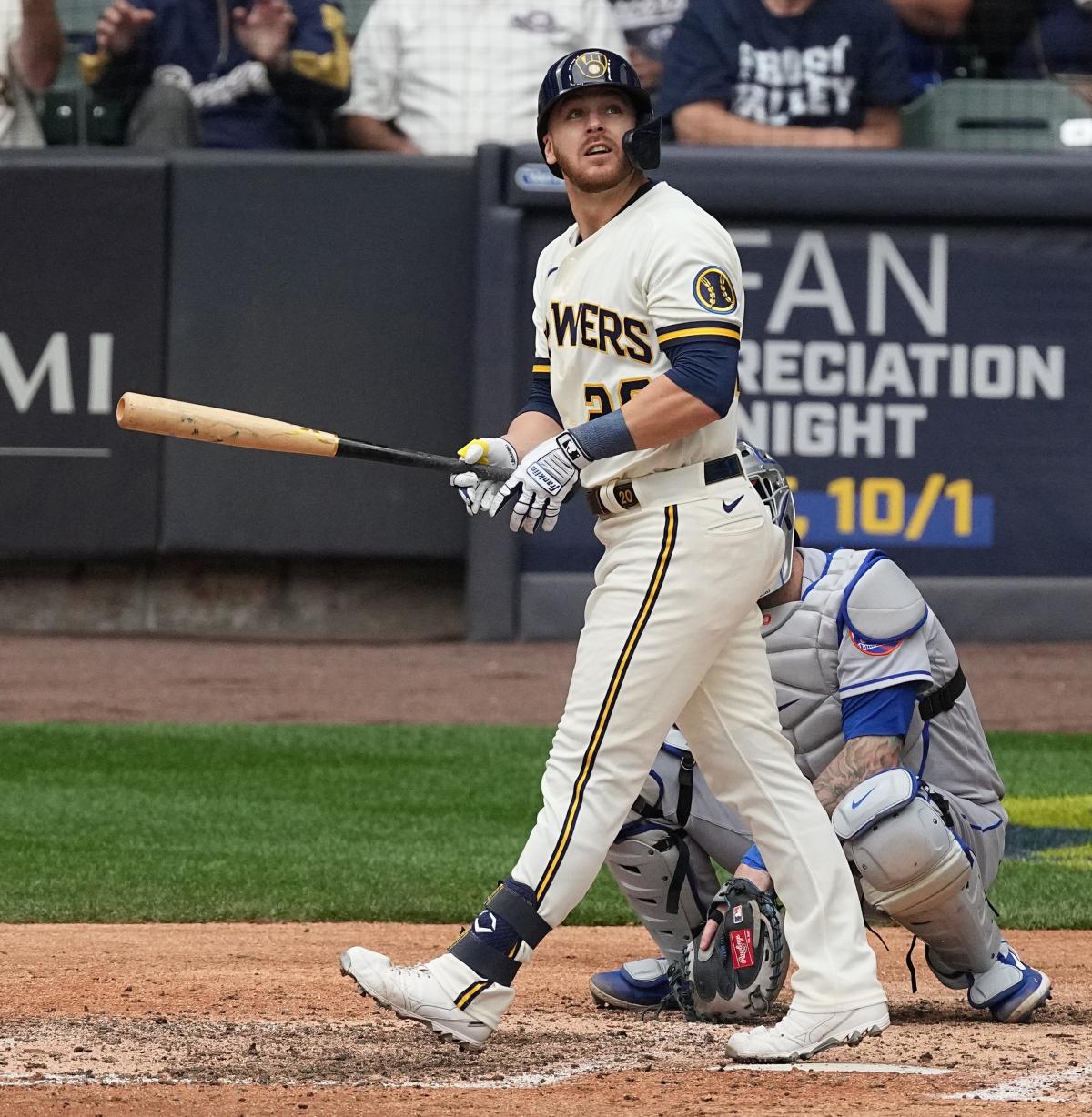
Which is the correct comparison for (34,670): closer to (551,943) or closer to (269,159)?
(269,159)

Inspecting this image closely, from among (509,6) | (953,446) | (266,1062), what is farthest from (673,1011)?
(509,6)

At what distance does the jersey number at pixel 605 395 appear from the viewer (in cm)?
337

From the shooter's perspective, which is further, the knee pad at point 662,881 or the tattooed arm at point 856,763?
the knee pad at point 662,881

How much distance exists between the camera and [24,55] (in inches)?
380

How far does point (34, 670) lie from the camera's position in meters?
8.95

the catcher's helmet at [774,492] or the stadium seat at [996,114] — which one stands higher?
the stadium seat at [996,114]

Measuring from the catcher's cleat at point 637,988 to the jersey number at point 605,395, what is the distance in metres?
1.11

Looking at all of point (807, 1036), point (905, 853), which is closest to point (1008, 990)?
point (905, 853)

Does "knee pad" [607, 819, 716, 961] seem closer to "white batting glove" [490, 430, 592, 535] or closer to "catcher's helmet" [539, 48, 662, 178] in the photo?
"white batting glove" [490, 430, 592, 535]

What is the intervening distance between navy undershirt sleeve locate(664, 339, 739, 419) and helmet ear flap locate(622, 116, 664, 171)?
326mm

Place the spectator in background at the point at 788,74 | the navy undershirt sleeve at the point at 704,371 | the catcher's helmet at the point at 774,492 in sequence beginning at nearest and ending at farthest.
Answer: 1. the navy undershirt sleeve at the point at 704,371
2. the catcher's helmet at the point at 774,492
3. the spectator in background at the point at 788,74

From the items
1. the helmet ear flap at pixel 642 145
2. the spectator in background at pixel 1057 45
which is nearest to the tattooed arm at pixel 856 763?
the helmet ear flap at pixel 642 145

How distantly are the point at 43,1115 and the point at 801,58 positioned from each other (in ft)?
24.8

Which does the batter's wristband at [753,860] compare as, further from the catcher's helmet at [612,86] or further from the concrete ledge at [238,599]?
the concrete ledge at [238,599]
